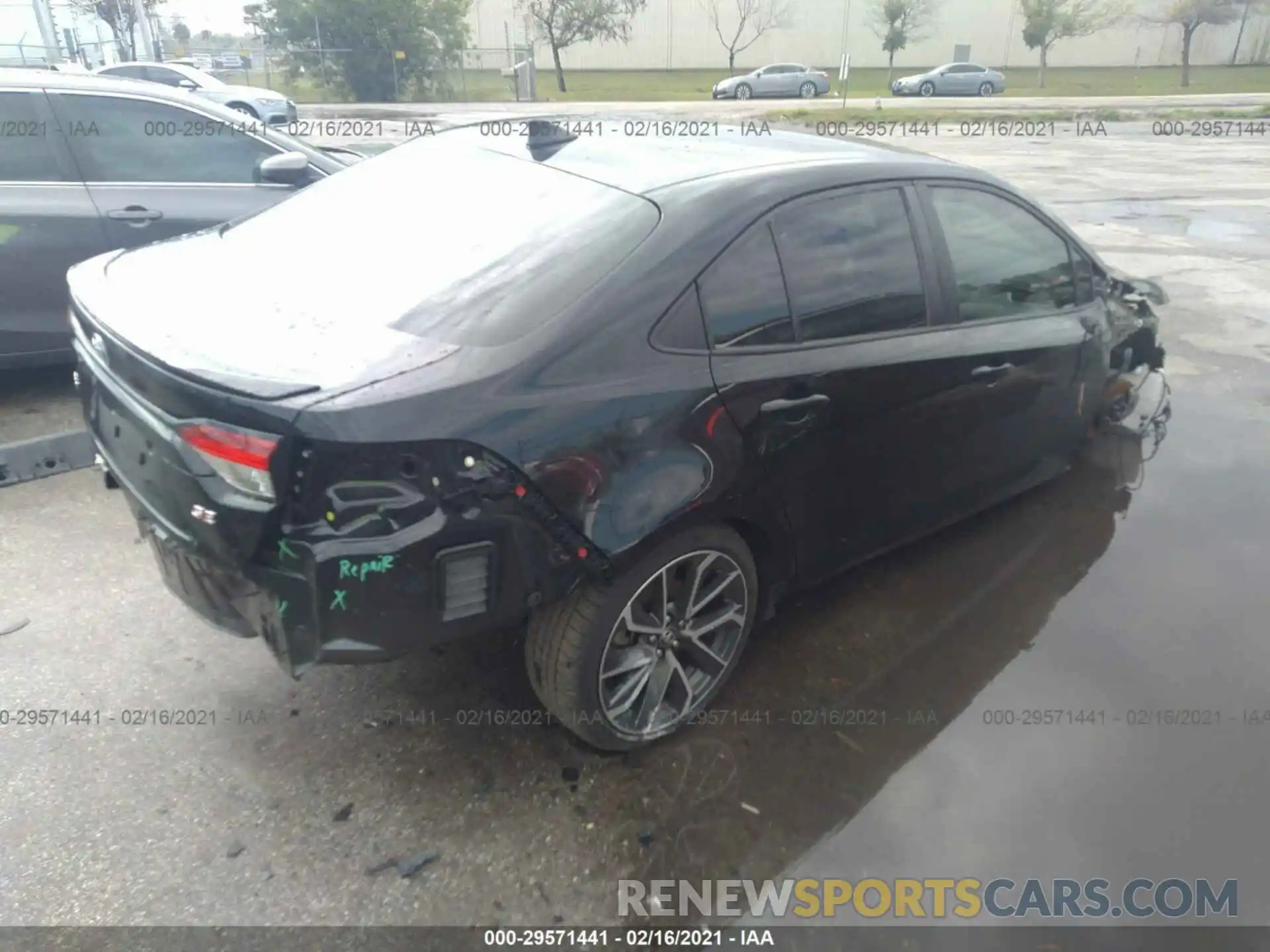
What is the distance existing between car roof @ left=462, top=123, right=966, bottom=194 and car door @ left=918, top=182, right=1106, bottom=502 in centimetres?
26

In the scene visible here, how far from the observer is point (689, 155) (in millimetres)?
2875

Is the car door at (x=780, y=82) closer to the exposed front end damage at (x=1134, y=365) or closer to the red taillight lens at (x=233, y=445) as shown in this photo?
the exposed front end damage at (x=1134, y=365)

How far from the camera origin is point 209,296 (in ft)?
7.97

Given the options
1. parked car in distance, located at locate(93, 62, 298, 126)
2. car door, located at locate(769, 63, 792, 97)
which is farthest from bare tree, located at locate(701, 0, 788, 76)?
parked car in distance, located at locate(93, 62, 298, 126)

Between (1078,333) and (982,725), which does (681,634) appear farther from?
(1078,333)

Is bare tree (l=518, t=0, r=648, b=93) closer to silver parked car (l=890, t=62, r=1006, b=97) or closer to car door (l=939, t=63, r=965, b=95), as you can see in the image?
silver parked car (l=890, t=62, r=1006, b=97)

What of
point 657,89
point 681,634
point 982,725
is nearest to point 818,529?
point 681,634

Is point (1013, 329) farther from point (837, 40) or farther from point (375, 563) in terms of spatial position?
point (837, 40)

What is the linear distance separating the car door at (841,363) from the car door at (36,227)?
3.78 metres

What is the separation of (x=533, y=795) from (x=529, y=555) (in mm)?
806

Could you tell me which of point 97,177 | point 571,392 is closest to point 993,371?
point 571,392

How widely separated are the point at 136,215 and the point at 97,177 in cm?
28

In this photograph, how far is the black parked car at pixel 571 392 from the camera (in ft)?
6.48

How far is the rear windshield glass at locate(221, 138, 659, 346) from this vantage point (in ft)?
7.35
